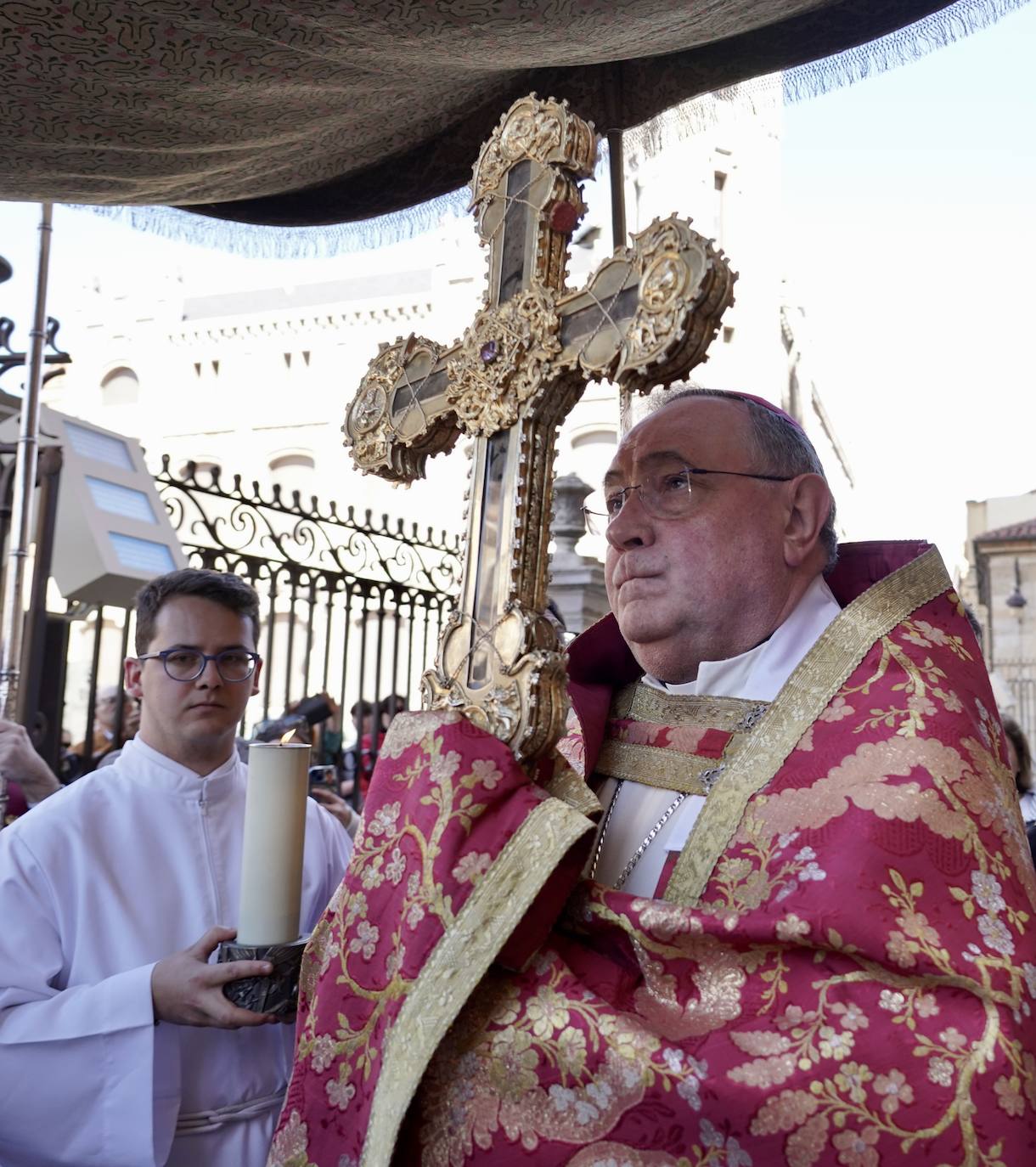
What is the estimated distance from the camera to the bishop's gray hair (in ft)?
6.32

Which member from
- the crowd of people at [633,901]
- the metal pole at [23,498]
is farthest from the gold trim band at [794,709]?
the metal pole at [23,498]

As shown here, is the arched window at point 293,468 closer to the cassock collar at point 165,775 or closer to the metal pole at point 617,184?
the metal pole at point 617,184

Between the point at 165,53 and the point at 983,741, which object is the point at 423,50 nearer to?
the point at 165,53

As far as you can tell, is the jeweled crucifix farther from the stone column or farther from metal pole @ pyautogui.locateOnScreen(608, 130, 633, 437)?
the stone column

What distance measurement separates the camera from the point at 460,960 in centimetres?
137

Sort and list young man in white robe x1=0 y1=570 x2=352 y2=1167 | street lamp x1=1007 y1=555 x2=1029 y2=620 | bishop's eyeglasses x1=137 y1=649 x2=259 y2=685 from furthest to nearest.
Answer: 1. street lamp x1=1007 y1=555 x2=1029 y2=620
2. bishop's eyeglasses x1=137 y1=649 x2=259 y2=685
3. young man in white robe x1=0 y1=570 x2=352 y2=1167

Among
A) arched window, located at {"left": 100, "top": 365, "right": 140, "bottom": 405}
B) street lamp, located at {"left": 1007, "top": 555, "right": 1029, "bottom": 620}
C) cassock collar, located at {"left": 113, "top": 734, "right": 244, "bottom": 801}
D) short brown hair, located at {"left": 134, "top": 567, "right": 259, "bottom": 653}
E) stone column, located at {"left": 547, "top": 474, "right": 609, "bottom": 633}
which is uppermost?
arched window, located at {"left": 100, "top": 365, "right": 140, "bottom": 405}

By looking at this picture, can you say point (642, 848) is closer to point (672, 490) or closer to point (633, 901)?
point (633, 901)

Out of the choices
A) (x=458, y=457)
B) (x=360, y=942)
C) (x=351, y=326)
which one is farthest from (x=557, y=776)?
(x=351, y=326)

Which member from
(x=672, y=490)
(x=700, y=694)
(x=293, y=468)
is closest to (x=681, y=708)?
(x=700, y=694)

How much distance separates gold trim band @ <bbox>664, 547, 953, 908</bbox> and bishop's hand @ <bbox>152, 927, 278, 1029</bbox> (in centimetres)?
64

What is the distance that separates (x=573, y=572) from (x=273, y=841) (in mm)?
6753

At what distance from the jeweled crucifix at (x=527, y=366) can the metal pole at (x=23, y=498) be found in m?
1.88

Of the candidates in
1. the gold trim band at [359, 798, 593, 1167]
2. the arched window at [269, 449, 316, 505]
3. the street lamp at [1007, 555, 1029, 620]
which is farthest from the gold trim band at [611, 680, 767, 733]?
the arched window at [269, 449, 316, 505]
